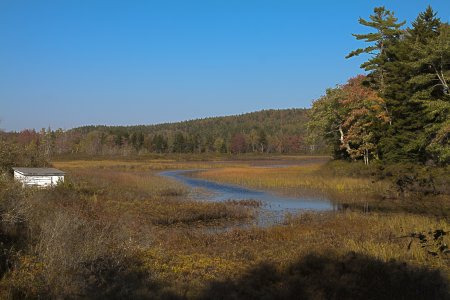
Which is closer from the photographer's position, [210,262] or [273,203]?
[210,262]

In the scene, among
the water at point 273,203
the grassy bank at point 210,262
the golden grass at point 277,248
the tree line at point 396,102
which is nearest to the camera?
the grassy bank at point 210,262

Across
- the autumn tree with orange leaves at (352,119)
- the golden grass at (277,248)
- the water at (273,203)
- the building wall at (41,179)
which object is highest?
the autumn tree with orange leaves at (352,119)

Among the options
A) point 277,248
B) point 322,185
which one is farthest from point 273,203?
point 277,248

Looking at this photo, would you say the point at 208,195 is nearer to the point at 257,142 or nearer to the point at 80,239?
the point at 80,239

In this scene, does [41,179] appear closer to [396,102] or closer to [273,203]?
[273,203]

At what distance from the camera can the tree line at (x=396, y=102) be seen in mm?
28641

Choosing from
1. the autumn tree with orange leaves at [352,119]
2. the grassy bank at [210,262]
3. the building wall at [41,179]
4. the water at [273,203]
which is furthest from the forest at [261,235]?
the autumn tree with orange leaves at [352,119]

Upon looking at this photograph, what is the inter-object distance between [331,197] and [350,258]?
20101 millimetres

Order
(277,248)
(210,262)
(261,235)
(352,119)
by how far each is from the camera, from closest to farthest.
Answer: (210,262) < (277,248) < (261,235) < (352,119)

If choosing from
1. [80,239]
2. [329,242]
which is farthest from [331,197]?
[80,239]

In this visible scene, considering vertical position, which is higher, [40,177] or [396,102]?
[396,102]

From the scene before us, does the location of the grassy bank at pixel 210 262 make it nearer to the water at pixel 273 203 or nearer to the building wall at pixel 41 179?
the water at pixel 273 203

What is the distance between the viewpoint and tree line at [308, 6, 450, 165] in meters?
28.6

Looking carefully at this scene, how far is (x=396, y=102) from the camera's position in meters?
35.2
